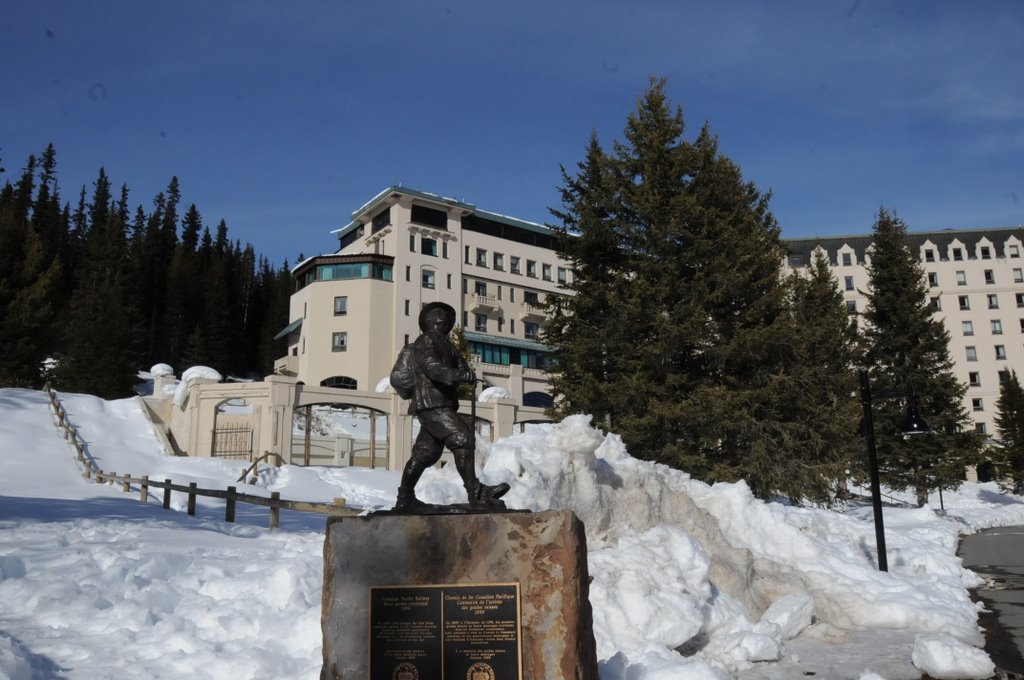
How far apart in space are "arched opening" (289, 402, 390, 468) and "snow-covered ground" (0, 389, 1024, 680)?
711 inches

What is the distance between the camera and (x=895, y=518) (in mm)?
30922

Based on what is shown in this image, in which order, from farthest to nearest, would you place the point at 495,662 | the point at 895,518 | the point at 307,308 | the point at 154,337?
the point at 154,337, the point at 307,308, the point at 895,518, the point at 495,662

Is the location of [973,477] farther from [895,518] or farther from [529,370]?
[895,518]

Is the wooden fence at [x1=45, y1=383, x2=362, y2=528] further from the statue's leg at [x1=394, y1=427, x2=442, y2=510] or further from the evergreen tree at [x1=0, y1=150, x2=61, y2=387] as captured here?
the evergreen tree at [x1=0, y1=150, x2=61, y2=387]

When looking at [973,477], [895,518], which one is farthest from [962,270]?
[895,518]

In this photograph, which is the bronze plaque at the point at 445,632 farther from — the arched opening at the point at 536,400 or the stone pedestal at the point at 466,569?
the arched opening at the point at 536,400

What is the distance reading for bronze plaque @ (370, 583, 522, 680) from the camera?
604 cm

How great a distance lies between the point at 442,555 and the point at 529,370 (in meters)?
52.9

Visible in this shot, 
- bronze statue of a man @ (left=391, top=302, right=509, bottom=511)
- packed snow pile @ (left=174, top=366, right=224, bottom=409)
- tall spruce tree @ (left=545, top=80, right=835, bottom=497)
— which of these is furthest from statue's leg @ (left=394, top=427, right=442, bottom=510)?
packed snow pile @ (left=174, top=366, right=224, bottom=409)

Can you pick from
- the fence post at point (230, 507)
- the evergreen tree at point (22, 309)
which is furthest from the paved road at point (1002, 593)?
the evergreen tree at point (22, 309)

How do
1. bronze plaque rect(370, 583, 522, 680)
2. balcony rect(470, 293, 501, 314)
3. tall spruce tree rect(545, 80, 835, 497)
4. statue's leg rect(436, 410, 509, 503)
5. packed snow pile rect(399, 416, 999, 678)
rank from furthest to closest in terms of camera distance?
balcony rect(470, 293, 501, 314), tall spruce tree rect(545, 80, 835, 497), packed snow pile rect(399, 416, 999, 678), statue's leg rect(436, 410, 509, 503), bronze plaque rect(370, 583, 522, 680)

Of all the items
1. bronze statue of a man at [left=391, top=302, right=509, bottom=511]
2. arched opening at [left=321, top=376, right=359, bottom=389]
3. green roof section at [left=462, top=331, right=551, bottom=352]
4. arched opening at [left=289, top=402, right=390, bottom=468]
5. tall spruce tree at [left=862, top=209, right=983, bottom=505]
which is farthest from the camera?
green roof section at [left=462, top=331, right=551, bottom=352]

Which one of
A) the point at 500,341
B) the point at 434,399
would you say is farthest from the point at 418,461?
the point at 500,341

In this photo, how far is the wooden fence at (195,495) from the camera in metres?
15.2
